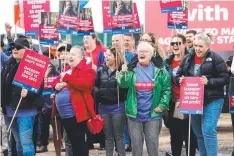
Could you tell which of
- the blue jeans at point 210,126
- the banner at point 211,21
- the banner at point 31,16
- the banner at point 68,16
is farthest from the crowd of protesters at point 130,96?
the banner at point 211,21

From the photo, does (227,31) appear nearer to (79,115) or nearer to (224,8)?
(224,8)

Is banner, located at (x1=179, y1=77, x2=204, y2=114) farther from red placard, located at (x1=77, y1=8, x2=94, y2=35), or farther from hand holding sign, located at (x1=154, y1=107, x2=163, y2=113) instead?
red placard, located at (x1=77, y1=8, x2=94, y2=35)

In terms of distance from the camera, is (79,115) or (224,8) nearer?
(79,115)

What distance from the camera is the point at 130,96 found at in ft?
30.8

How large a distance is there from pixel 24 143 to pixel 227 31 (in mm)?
13403

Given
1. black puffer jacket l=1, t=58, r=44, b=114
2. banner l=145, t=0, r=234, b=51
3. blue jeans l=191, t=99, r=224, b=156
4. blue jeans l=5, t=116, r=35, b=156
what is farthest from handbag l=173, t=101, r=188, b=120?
banner l=145, t=0, r=234, b=51

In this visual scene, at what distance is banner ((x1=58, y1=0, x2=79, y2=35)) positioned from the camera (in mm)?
11102

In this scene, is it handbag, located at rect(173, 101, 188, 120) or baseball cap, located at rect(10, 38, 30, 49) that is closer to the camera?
baseball cap, located at rect(10, 38, 30, 49)

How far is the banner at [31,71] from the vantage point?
9617 millimetres

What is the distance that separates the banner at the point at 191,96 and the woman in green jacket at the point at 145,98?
0.22m

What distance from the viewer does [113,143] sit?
10367mm

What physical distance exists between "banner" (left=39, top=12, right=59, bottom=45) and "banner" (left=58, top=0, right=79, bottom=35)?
1.28 m

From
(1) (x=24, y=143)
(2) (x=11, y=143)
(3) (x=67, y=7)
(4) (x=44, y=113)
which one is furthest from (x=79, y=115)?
(4) (x=44, y=113)

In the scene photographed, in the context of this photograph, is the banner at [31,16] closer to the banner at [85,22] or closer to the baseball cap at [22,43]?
the banner at [85,22]
